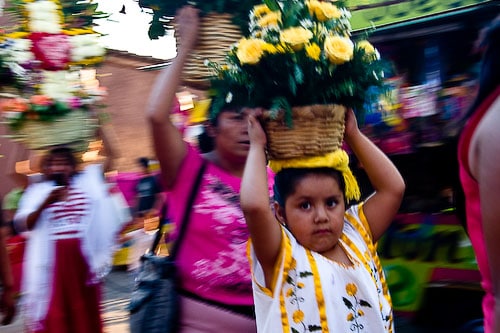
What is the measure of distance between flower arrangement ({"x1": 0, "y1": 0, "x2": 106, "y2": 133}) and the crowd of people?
0.28 metres

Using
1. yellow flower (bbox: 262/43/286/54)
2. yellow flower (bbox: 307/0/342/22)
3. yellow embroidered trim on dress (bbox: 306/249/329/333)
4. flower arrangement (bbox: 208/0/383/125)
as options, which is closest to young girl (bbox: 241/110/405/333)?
yellow embroidered trim on dress (bbox: 306/249/329/333)

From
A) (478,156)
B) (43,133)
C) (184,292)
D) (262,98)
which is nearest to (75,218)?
(43,133)

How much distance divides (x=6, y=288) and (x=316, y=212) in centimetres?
231

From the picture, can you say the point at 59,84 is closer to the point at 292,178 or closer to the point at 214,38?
the point at 214,38

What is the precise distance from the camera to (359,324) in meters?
2.21

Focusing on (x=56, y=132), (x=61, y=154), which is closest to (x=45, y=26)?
(x=56, y=132)

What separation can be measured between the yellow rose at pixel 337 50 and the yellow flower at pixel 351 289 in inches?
28.5

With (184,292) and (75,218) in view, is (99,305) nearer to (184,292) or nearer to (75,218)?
(75,218)

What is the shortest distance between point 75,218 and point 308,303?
229 centimetres

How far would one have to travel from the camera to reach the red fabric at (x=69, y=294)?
405 centimetres

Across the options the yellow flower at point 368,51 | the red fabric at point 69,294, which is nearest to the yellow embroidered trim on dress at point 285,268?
the yellow flower at point 368,51

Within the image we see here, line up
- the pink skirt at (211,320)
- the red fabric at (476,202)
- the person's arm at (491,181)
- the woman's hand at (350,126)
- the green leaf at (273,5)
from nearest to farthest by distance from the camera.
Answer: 1. the person's arm at (491,181)
2. the red fabric at (476,202)
3. the green leaf at (273,5)
4. the woman's hand at (350,126)
5. the pink skirt at (211,320)

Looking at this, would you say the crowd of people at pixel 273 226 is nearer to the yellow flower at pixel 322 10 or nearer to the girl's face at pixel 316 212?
the girl's face at pixel 316 212

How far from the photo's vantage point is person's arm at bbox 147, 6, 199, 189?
273cm
